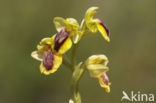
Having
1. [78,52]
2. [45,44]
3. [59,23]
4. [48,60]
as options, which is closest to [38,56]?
[45,44]

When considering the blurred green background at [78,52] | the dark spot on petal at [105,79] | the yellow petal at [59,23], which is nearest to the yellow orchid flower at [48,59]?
the yellow petal at [59,23]

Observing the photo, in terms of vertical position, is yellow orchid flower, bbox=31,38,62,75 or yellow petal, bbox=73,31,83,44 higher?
yellow petal, bbox=73,31,83,44

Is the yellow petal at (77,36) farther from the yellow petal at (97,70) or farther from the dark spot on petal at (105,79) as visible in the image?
the dark spot on petal at (105,79)

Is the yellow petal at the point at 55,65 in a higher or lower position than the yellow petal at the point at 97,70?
higher

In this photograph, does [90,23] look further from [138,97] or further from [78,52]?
[78,52]

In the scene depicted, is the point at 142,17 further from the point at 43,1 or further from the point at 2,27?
the point at 2,27

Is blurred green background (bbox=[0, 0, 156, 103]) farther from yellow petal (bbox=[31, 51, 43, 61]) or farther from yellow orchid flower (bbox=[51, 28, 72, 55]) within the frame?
yellow orchid flower (bbox=[51, 28, 72, 55])

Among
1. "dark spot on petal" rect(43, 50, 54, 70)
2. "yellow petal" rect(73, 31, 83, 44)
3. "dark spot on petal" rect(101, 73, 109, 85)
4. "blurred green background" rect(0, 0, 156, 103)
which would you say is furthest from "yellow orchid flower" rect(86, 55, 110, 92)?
"blurred green background" rect(0, 0, 156, 103)

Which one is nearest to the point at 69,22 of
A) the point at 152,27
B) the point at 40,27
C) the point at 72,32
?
the point at 72,32
